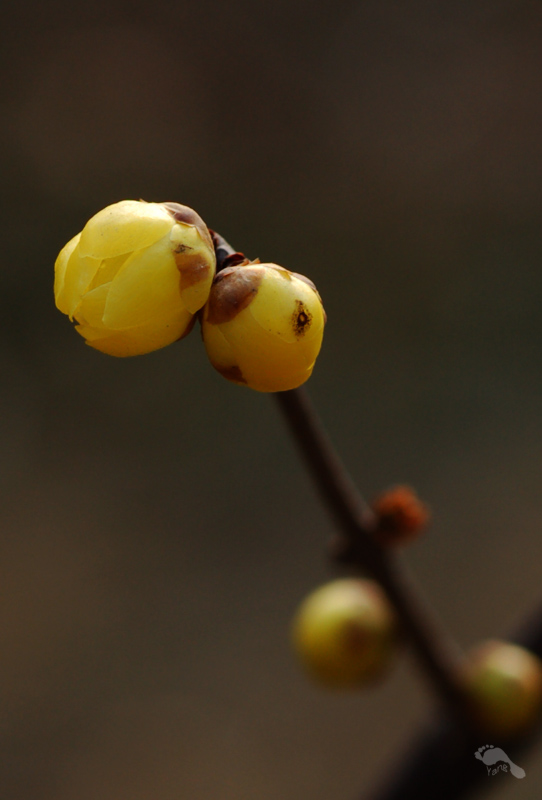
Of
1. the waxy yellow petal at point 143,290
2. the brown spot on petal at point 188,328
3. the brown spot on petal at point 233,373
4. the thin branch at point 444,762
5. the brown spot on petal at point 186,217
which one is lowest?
the thin branch at point 444,762

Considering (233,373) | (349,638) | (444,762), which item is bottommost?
(444,762)

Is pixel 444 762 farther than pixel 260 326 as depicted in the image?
Yes

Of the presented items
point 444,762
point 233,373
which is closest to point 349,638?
point 444,762

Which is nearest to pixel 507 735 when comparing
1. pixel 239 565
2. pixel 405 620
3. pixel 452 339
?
pixel 405 620

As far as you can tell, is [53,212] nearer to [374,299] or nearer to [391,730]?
[374,299]

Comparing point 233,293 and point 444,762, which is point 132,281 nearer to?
point 233,293

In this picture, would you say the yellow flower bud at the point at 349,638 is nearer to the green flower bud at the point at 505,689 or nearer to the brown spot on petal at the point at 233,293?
the green flower bud at the point at 505,689

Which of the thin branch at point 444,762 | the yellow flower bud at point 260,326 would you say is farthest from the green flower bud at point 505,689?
the yellow flower bud at point 260,326
